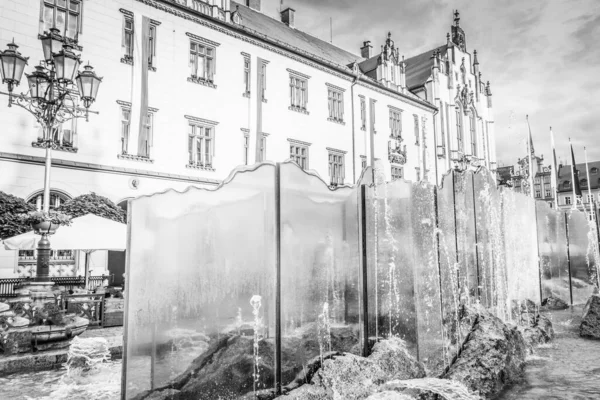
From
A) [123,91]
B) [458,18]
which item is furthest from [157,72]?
[458,18]

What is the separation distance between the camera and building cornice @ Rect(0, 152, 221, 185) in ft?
51.4

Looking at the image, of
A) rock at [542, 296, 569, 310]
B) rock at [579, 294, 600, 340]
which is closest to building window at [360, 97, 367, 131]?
rock at [542, 296, 569, 310]

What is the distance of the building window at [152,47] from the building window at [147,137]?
2182 millimetres

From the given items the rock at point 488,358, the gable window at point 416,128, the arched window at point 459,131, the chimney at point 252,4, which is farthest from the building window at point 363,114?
the rock at point 488,358

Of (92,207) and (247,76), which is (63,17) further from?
(247,76)

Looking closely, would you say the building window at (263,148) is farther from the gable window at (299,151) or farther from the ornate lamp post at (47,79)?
the ornate lamp post at (47,79)

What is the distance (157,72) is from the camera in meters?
19.7

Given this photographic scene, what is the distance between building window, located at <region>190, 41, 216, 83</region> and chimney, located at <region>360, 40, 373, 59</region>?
23.7 metres

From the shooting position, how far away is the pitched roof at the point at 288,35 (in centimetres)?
2691

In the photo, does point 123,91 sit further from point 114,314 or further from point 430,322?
point 430,322

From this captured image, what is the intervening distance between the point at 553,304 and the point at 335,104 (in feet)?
60.2

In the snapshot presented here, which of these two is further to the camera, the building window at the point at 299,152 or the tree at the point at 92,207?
the building window at the point at 299,152

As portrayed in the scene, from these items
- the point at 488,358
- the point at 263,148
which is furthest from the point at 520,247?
the point at 263,148

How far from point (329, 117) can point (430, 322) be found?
72.3 feet
